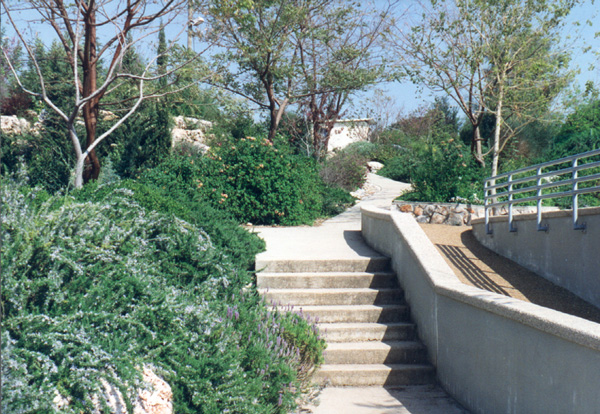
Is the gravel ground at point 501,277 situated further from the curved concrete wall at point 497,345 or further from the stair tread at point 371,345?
the stair tread at point 371,345

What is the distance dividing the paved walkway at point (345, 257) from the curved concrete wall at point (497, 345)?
28 centimetres

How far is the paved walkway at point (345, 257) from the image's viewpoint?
5309 millimetres

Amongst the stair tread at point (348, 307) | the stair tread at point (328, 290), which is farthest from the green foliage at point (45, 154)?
the stair tread at point (348, 307)

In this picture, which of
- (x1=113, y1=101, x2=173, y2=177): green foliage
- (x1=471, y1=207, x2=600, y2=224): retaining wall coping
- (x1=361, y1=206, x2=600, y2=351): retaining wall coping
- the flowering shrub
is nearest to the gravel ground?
(x1=471, y1=207, x2=600, y2=224): retaining wall coping

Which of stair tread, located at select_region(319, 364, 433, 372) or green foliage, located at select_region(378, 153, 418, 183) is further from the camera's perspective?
green foliage, located at select_region(378, 153, 418, 183)

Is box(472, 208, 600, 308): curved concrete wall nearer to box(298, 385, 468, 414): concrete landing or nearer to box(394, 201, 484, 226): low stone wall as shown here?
box(394, 201, 484, 226): low stone wall

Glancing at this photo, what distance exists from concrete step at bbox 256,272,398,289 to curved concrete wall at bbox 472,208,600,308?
2249 millimetres

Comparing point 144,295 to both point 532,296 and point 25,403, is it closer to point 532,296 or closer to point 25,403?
point 25,403

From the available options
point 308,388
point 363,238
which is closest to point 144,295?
point 308,388

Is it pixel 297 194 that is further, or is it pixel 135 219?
pixel 297 194

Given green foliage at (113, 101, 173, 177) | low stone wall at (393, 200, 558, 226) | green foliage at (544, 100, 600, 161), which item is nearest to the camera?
low stone wall at (393, 200, 558, 226)

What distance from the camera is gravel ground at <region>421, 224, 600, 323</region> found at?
6.94m

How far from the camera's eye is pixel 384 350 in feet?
20.5

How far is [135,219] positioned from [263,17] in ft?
35.6
